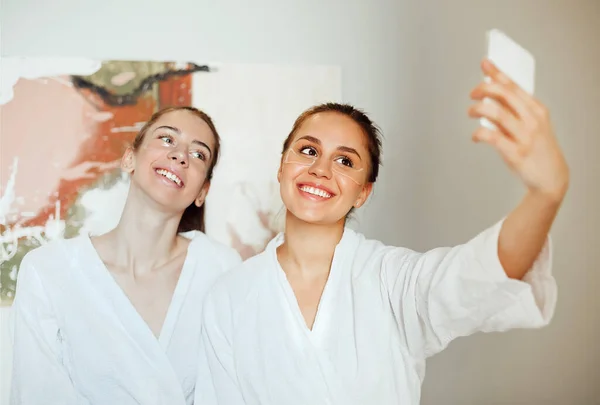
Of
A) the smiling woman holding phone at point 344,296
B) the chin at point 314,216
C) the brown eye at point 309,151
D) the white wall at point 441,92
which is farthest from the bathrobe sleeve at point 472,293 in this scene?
the white wall at point 441,92

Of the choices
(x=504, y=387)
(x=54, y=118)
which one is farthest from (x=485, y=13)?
(x=54, y=118)

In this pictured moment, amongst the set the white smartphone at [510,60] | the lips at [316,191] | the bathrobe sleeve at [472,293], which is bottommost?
the bathrobe sleeve at [472,293]

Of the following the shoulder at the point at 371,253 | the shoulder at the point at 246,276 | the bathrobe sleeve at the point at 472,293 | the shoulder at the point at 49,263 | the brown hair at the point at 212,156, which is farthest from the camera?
the brown hair at the point at 212,156

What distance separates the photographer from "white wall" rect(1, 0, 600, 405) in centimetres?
143

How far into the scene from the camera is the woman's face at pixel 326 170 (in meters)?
1.07

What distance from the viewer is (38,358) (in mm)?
1198

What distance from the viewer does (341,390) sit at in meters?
1.00

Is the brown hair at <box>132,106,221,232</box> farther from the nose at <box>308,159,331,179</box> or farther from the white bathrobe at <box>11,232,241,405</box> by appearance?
the nose at <box>308,159,331,179</box>

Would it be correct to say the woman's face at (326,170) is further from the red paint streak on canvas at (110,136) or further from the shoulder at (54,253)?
the shoulder at (54,253)

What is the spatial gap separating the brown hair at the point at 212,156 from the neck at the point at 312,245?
0.34 m

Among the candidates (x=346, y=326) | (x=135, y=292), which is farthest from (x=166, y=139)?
(x=346, y=326)

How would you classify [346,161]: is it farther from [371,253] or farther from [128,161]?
[128,161]

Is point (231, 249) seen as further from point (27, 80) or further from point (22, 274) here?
point (27, 80)

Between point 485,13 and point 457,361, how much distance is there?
3.20ft
